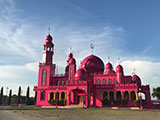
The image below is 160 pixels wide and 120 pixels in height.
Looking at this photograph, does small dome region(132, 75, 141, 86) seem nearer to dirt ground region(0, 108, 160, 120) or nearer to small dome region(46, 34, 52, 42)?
dirt ground region(0, 108, 160, 120)

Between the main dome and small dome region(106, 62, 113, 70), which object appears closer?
the main dome

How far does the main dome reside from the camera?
50603mm

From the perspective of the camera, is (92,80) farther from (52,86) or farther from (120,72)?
(52,86)

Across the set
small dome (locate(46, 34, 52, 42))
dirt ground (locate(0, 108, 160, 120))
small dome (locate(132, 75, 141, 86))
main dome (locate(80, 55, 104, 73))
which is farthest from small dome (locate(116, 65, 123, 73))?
small dome (locate(46, 34, 52, 42))

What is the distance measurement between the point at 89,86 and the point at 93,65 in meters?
10.5

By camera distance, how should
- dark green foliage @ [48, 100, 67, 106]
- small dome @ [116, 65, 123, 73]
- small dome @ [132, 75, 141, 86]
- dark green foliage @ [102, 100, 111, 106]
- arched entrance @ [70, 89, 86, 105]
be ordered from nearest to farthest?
dark green foliage @ [102, 100, 111, 106] → arched entrance @ [70, 89, 86, 105] → small dome @ [132, 75, 141, 86] → small dome @ [116, 65, 123, 73] → dark green foliage @ [48, 100, 67, 106]

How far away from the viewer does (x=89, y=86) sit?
4147 cm

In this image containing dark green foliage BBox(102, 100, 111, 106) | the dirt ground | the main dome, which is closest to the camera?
the dirt ground

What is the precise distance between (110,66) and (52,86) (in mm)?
20048

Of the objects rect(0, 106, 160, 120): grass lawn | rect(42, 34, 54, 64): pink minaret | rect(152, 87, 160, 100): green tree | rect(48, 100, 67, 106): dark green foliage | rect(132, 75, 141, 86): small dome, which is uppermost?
rect(42, 34, 54, 64): pink minaret

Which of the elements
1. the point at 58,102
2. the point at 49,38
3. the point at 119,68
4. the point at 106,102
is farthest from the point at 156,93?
the point at 49,38

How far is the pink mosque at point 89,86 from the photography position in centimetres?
4072

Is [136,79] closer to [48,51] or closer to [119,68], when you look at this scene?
[119,68]

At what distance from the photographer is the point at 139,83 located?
145 feet
